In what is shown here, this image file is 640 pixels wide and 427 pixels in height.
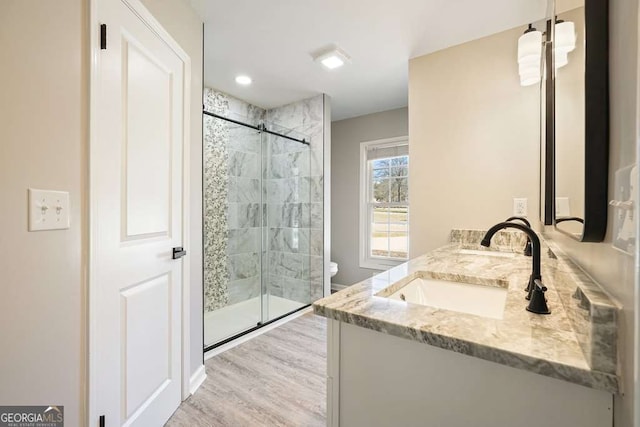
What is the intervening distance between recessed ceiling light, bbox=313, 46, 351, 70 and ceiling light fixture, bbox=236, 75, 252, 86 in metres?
0.79

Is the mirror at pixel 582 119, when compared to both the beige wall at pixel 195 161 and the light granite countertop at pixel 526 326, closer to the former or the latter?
the light granite countertop at pixel 526 326

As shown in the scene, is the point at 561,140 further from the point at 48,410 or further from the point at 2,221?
the point at 48,410

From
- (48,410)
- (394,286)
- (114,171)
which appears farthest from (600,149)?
(48,410)

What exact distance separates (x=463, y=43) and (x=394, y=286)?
214 cm

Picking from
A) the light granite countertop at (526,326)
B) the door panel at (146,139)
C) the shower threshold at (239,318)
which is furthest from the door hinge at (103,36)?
the shower threshold at (239,318)

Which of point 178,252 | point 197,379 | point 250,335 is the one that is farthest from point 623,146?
point 250,335

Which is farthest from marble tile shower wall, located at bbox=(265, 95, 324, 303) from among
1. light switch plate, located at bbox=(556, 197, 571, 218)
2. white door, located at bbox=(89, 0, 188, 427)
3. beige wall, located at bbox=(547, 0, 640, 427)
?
beige wall, located at bbox=(547, 0, 640, 427)

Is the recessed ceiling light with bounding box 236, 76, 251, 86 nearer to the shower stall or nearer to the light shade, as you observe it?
the shower stall

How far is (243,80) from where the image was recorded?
2.89m

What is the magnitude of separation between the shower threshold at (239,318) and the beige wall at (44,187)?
1.48m

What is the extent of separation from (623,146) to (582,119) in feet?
0.81

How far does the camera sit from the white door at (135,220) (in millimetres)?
1109

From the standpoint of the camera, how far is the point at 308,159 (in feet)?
11.1

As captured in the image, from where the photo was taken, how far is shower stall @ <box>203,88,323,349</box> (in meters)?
3.08
